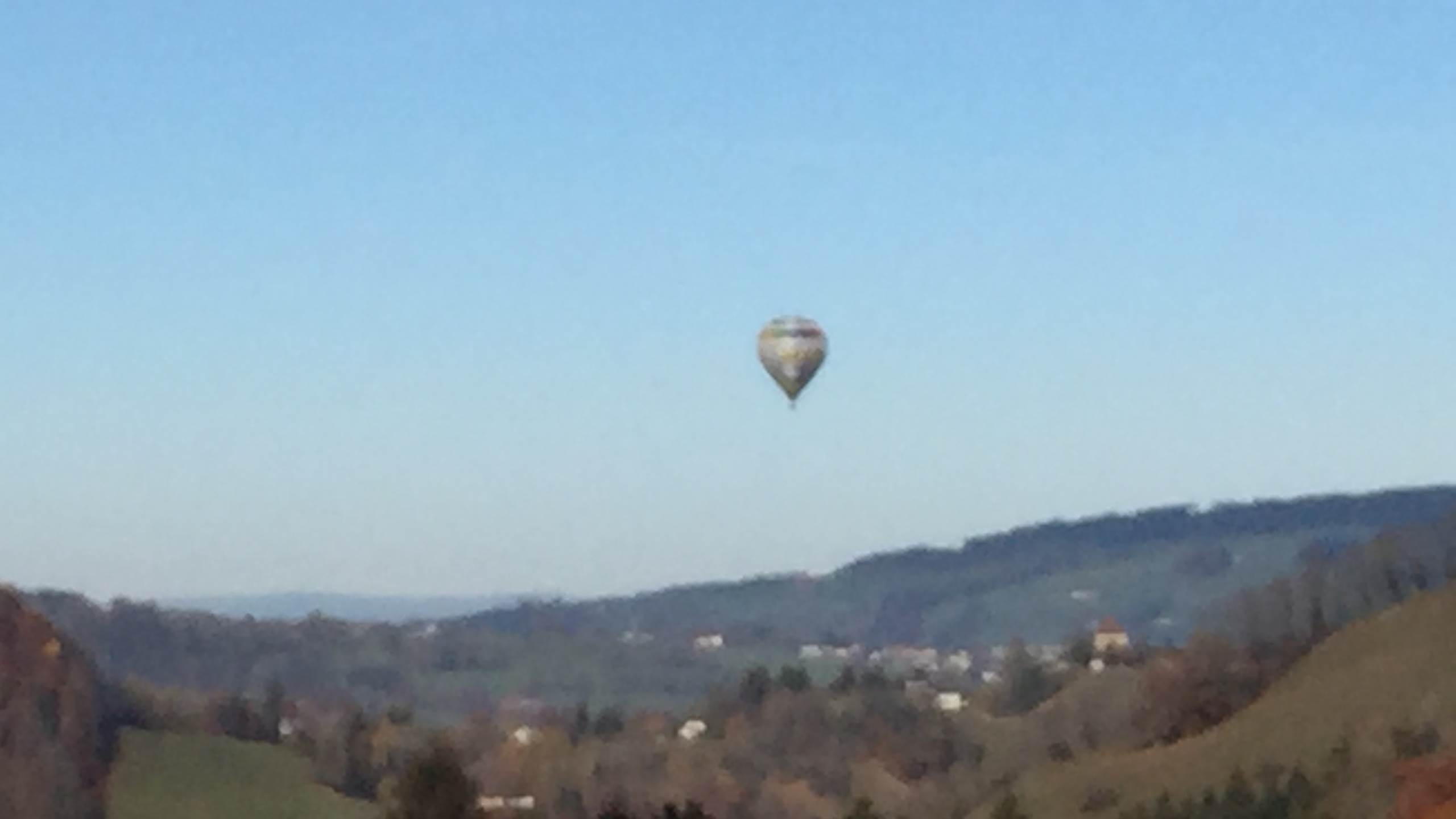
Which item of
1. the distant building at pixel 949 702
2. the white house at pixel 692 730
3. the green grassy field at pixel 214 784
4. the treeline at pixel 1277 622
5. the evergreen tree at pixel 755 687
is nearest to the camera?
the treeline at pixel 1277 622

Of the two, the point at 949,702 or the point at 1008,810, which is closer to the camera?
the point at 1008,810

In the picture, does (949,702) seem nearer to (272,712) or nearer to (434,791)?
(272,712)

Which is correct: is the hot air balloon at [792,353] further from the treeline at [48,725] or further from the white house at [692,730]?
the white house at [692,730]

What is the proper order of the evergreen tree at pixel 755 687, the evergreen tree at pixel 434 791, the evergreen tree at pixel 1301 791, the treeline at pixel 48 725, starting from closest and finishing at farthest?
the evergreen tree at pixel 434 791, the evergreen tree at pixel 1301 791, the treeline at pixel 48 725, the evergreen tree at pixel 755 687

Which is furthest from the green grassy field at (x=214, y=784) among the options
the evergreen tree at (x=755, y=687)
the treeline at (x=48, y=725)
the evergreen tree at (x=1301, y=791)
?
the evergreen tree at (x=1301, y=791)

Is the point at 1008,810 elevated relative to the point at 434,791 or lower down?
lower down

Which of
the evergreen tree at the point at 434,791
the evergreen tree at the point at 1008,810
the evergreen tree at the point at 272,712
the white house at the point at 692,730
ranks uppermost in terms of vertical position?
the evergreen tree at the point at 272,712

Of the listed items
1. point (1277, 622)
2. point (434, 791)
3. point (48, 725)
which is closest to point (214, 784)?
point (48, 725)
